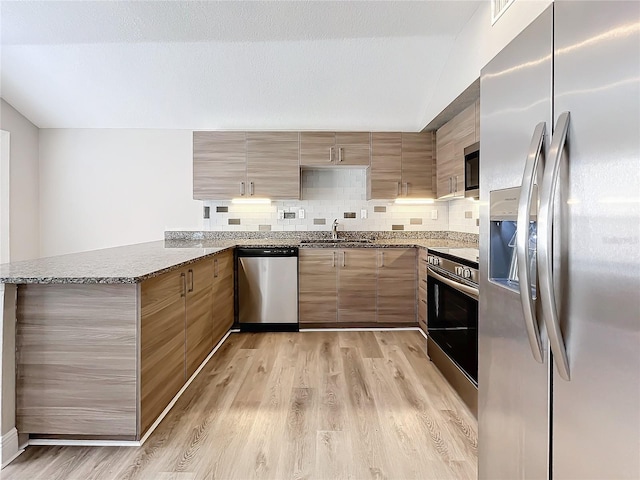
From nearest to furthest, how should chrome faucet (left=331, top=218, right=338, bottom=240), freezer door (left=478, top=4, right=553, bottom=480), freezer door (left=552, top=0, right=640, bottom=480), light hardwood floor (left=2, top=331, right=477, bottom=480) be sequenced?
freezer door (left=552, top=0, right=640, bottom=480)
freezer door (left=478, top=4, right=553, bottom=480)
light hardwood floor (left=2, top=331, right=477, bottom=480)
chrome faucet (left=331, top=218, right=338, bottom=240)

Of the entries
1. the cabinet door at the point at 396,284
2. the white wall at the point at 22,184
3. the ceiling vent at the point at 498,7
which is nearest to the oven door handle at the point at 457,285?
the cabinet door at the point at 396,284

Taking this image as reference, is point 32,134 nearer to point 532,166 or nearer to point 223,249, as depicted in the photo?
point 223,249

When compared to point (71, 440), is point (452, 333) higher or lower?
higher

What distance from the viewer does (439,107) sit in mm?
Answer: 3715

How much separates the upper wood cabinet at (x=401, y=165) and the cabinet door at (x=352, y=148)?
76 millimetres

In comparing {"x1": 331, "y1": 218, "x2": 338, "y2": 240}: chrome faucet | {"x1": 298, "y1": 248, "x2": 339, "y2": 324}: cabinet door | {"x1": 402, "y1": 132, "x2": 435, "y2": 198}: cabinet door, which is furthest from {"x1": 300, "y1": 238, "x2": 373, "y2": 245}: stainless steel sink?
{"x1": 402, "y1": 132, "x2": 435, "y2": 198}: cabinet door

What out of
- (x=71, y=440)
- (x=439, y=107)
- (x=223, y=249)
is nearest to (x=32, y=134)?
(x=223, y=249)

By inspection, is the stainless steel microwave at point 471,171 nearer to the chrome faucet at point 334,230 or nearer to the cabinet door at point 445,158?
the cabinet door at point 445,158

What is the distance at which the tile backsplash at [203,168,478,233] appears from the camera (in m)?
4.78

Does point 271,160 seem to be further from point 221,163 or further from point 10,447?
point 10,447

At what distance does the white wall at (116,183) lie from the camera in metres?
4.77

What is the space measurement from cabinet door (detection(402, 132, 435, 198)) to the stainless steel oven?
4.46 feet

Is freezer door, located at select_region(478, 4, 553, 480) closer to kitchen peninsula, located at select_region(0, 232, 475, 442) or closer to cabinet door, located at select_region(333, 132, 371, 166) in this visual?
kitchen peninsula, located at select_region(0, 232, 475, 442)

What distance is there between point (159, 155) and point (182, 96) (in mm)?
891
